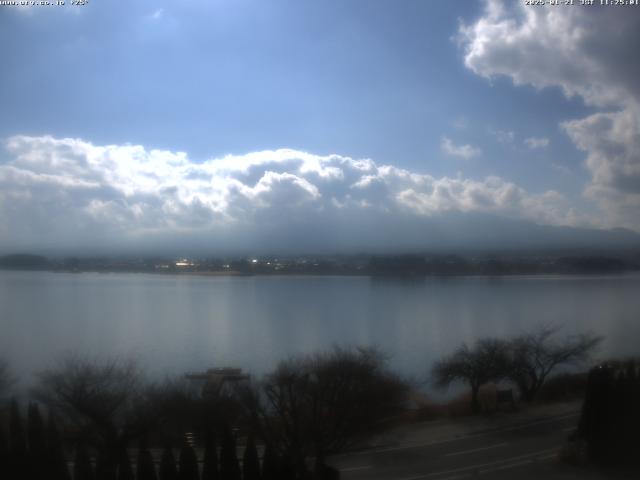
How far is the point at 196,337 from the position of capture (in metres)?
13.2

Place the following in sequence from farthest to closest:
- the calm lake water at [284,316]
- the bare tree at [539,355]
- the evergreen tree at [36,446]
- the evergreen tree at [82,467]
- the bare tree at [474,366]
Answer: the calm lake water at [284,316] → the bare tree at [539,355] → the bare tree at [474,366] → the evergreen tree at [82,467] → the evergreen tree at [36,446]

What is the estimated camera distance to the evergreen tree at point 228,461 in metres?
5.67

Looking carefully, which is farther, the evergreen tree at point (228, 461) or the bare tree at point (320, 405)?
the bare tree at point (320, 405)

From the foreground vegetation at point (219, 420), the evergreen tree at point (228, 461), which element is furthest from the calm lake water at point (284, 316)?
the evergreen tree at point (228, 461)

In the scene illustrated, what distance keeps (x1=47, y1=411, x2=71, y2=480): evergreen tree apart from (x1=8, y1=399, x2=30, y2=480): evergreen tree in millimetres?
233

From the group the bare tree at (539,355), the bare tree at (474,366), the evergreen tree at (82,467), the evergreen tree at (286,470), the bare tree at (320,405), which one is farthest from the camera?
the bare tree at (539,355)

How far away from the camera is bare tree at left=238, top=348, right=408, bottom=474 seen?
6965 mm

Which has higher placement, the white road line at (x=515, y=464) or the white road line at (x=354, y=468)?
the white road line at (x=515, y=464)

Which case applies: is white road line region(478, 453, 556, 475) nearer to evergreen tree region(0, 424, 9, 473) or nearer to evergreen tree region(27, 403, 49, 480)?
evergreen tree region(27, 403, 49, 480)

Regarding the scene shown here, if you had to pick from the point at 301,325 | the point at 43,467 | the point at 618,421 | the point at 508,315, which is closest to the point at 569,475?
the point at 618,421

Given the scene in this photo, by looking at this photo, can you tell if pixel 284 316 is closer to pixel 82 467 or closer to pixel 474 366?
pixel 474 366

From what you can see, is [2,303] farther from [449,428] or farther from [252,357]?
[449,428]

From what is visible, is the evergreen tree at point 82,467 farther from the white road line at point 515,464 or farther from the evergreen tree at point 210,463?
the white road line at point 515,464

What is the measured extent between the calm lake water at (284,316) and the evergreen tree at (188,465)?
402 centimetres
